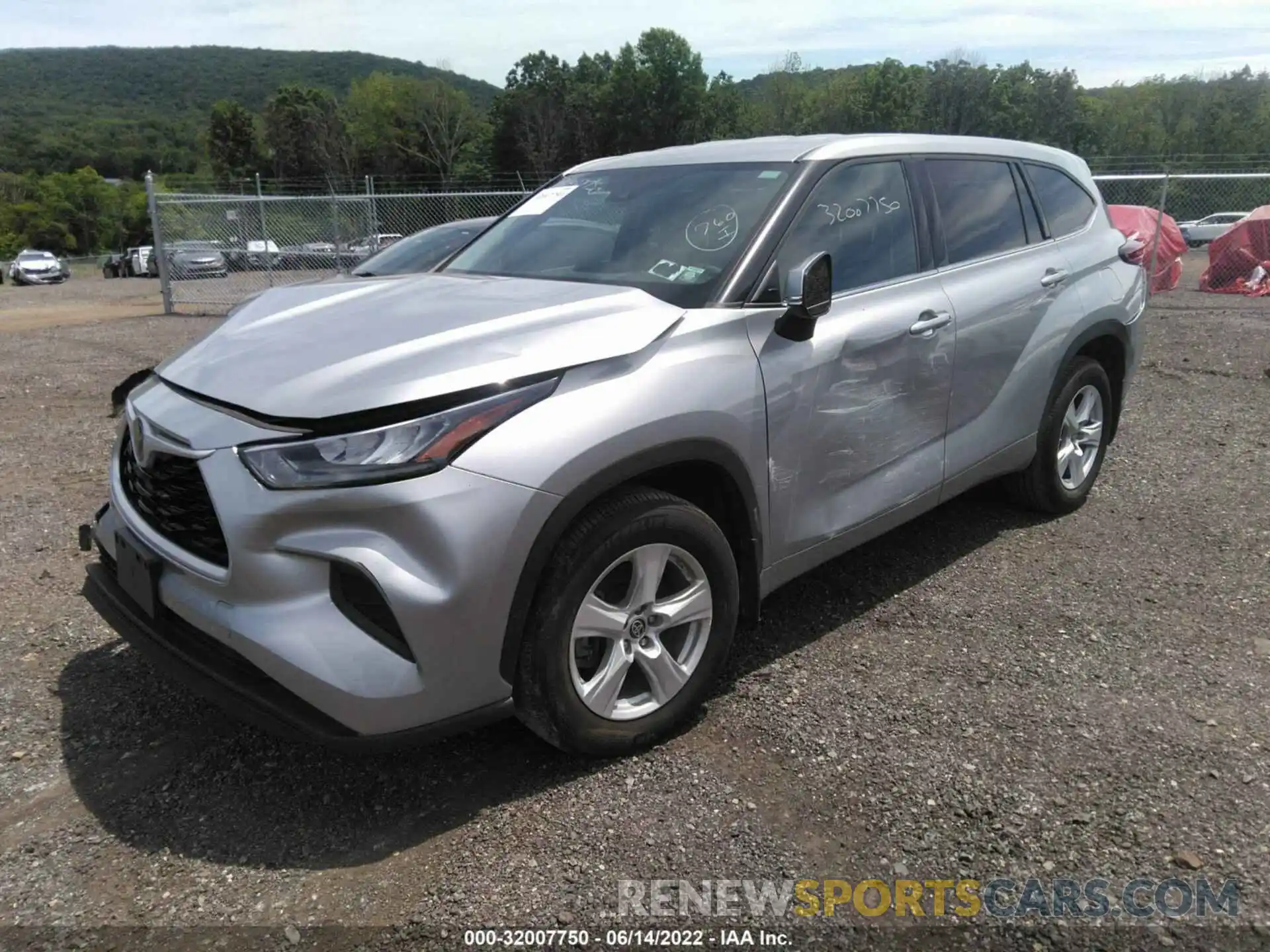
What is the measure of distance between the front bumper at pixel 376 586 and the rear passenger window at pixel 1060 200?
3.31m

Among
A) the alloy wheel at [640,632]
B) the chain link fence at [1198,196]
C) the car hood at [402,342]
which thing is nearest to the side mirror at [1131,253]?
the car hood at [402,342]

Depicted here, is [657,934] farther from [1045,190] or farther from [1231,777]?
[1045,190]

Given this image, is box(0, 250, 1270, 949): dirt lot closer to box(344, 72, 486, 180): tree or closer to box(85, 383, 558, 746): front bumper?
box(85, 383, 558, 746): front bumper

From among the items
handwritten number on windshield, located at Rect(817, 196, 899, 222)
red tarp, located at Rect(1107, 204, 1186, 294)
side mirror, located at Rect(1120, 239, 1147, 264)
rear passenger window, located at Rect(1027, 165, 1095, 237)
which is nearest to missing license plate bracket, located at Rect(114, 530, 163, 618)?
handwritten number on windshield, located at Rect(817, 196, 899, 222)

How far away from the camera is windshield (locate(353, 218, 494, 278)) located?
30.0ft

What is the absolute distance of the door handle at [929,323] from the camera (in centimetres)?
354

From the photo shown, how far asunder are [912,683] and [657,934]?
1.44m

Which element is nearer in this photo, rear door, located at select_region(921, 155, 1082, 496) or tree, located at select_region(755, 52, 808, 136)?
rear door, located at select_region(921, 155, 1082, 496)

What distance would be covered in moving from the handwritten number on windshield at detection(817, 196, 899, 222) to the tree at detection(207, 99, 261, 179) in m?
95.5

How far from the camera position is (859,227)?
11.5ft

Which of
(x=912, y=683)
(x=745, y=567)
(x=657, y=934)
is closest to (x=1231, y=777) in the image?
(x=912, y=683)

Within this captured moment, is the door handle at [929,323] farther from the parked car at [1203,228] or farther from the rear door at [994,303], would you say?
the parked car at [1203,228]

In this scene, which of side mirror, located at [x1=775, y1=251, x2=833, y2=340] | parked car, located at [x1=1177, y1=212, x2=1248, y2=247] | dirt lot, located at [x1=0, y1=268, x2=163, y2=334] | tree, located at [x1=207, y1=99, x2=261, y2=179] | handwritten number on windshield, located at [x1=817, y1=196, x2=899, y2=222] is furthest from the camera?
tree, located at [x1=207, y1=99, x2=261, y2=179]

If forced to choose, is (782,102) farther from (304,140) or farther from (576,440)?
(576,440)
